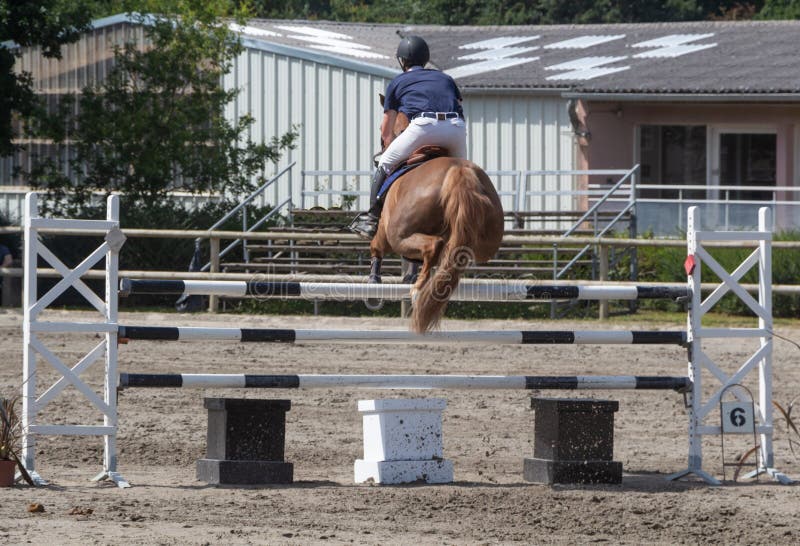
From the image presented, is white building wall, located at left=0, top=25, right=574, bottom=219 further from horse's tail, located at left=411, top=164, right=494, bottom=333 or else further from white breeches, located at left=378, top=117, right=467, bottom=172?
horse's tail, located at left=411, top=164, right=494, bottom=333

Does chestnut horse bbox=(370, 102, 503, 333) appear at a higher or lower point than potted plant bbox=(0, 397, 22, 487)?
higher

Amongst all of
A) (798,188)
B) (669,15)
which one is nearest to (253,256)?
(798,188)

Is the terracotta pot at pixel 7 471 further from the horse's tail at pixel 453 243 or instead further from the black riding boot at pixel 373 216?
the black riding boot at pixel 373 216

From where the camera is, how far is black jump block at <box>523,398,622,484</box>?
316 inches

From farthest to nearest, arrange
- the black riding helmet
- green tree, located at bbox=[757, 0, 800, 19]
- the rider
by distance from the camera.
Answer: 1. green tree, located at bbox=[757, 0, 800, 19]
2. the black riding helmet
3. the rider

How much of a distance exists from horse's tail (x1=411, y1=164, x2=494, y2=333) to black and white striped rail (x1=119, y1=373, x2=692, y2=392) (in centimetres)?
56

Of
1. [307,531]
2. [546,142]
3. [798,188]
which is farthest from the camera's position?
[546,142]

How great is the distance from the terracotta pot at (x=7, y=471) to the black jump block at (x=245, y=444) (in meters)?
1.08

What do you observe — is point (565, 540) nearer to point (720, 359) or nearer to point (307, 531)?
point (307, 531)

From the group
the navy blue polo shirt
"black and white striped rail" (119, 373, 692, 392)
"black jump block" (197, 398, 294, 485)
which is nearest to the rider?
the navy blue polo shirt

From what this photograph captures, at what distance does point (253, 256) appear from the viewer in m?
21.6

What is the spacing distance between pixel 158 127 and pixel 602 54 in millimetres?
8920

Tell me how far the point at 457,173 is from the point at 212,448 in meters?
2.14

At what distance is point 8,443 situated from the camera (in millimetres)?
7371
